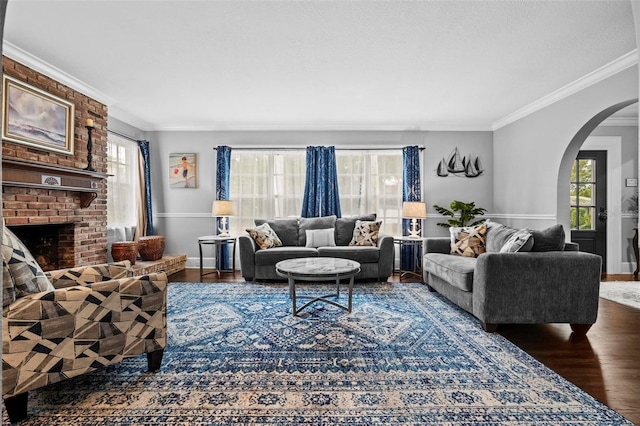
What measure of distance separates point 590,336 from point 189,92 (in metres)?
4.74

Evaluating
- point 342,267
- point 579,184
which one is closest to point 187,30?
point 342,267

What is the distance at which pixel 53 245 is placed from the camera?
12.8 ft

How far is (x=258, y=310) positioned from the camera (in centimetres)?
344

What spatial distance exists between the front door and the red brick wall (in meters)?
6.68

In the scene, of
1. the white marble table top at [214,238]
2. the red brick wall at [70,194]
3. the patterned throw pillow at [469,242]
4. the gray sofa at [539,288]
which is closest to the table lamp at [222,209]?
the white marble table top at [214,238]

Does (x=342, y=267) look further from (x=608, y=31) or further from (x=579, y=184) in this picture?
(x=579, y=184)

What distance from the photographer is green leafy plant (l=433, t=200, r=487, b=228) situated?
5402 millimetres

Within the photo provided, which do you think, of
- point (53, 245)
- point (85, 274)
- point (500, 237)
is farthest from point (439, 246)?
point (53, 245)

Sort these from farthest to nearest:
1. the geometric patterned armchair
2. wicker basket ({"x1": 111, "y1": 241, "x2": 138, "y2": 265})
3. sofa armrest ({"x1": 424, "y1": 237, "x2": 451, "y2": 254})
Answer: wicker basket ({"x1": 111, "y1": 241, "x2": 138, "y2": 265})
sofa armrest ({"x1": 424, "y1": 237, "x2": 451, "y2": 254})
the geometric patterned armchair

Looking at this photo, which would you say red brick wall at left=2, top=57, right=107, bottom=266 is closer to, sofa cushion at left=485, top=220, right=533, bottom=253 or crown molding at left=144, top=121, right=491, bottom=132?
crown molding at left=144, top=121, right=491, bottom=132

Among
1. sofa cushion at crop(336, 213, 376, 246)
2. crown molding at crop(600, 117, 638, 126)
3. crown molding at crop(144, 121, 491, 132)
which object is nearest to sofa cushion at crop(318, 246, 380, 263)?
sofa cushion at crop(336, 213, 376, 246)

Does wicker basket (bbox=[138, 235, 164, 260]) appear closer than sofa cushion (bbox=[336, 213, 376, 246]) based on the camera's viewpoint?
Yes

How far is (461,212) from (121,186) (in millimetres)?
5404

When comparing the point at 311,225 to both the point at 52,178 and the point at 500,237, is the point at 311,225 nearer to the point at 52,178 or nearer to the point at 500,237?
the point at 500,237
